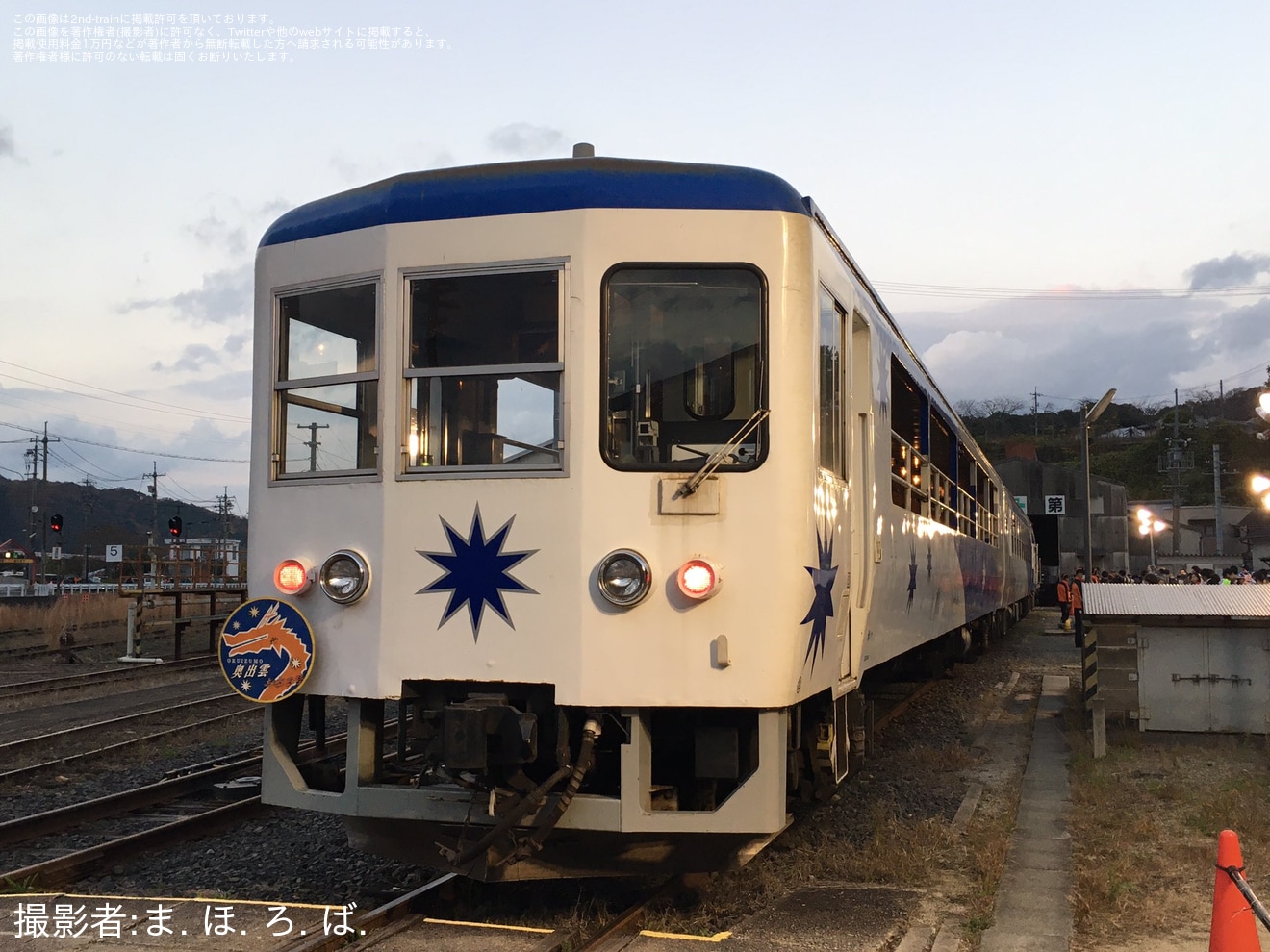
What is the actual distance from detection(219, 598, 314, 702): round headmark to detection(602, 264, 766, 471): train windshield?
1630mm

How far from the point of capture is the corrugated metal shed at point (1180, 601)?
9406 millimetres

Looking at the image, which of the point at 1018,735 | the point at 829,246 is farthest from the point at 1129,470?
the point at 829,246

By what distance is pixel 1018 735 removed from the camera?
1048 centimetres

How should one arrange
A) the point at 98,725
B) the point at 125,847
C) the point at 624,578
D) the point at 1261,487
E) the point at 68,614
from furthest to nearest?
the point at 68,614, the point at 98,725, the point at 1261,487, the point at 125,847, the point at 624,578

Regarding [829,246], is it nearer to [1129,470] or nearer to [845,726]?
[845,726]

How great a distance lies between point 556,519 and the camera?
4.68 m

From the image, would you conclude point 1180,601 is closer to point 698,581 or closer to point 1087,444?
point 698,581

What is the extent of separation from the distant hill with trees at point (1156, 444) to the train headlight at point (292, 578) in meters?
63.7

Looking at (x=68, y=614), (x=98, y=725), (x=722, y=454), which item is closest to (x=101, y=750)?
(x=98, y=725)

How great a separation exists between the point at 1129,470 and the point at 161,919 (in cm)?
9319

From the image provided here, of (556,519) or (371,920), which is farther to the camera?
(371,920)

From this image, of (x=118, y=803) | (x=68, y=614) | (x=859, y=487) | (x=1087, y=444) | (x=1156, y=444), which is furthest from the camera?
(x=1156, y=444)

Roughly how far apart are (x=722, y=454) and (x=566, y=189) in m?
1.26

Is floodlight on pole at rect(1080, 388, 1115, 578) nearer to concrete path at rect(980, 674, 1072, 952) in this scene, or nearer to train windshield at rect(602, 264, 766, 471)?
concrete path at rect(980, 674, 1072, 952)
